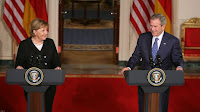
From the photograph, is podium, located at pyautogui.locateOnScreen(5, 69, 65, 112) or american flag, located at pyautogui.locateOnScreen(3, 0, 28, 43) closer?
podium, located at pyautogui.locateOnScreen(5, 69, 65, 112)

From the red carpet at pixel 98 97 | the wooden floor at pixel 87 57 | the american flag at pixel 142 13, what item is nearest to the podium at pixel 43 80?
the red carpet at pixel 98 97

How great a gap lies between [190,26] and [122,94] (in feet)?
10.8

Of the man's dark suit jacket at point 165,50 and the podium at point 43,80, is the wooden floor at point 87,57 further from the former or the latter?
the podium at point 43,80

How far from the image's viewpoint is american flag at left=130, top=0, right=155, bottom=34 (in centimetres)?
801

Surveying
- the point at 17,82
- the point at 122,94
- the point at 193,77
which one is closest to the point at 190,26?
the point at 193,77

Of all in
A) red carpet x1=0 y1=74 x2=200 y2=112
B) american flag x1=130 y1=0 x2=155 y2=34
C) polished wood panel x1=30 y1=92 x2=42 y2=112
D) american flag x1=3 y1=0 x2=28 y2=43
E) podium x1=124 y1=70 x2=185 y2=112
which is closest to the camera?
podium x1=124 y1=70 x2=185 y2=112

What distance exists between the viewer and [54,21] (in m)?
8.27

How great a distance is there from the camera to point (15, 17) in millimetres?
7801

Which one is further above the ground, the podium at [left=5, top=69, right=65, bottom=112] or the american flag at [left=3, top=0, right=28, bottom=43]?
the american flag at [left=3, top=0, right=28, bottom=43]

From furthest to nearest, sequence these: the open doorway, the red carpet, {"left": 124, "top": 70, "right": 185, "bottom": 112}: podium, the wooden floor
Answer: the wooden floor < the open doorway < the red carpet < {"left": 124, "top": 70, "right": 185, "bottom": 112}: podium

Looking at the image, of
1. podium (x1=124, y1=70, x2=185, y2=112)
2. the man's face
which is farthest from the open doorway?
podium (x1=124, y1=70, x2=185, y2=112)

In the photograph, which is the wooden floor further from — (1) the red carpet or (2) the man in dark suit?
(2) the man in dark suit

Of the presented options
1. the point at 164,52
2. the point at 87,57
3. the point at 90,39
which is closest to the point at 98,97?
the point at 164,52

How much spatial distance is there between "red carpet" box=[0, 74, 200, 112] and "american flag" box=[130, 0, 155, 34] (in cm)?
181
